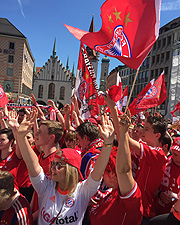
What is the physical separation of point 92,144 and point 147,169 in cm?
99

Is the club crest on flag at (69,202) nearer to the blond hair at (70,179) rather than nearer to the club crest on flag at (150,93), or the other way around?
the blond hair at (70,179)

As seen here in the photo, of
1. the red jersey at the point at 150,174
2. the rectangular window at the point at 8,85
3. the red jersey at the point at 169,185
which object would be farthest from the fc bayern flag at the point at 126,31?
the rectangular window at the point at 8,85

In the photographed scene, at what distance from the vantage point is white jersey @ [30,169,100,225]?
2014mm

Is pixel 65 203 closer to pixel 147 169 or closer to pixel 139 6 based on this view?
pixel 147 169

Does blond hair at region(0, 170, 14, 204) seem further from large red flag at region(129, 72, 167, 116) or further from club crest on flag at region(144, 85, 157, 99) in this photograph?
club crest on flag at region(144, 85, 157, 99)

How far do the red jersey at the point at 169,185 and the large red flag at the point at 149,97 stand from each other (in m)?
4.86

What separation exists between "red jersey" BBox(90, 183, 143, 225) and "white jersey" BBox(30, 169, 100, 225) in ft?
0.53

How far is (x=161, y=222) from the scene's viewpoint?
217 centimetres

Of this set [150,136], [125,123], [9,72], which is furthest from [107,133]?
[9,72]

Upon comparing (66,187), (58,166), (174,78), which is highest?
(174,78)

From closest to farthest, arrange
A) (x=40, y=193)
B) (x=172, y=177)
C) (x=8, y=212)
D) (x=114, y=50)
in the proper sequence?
(x=8, y=212)
(x=40, y=193)
(x=172, y=177)
(x=114, y=50)

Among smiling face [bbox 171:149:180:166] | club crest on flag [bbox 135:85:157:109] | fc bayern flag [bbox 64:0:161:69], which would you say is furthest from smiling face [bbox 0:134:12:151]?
club crest on flag [bbox 135:85:157:109]

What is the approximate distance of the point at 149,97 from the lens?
26.6 feet

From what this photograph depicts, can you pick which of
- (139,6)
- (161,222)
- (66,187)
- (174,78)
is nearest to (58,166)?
(66,187)
